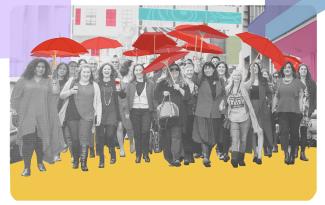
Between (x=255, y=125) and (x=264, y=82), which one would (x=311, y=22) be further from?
(x=255, y=125)

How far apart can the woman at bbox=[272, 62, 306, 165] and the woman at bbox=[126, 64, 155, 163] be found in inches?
56.7

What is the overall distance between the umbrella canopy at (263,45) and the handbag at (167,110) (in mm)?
1081

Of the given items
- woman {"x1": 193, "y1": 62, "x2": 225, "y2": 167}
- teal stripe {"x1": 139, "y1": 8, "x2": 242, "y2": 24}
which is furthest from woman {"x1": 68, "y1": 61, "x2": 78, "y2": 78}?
woman {"x1": 193, "y1": 62, "x2": 225, "y2": 167}

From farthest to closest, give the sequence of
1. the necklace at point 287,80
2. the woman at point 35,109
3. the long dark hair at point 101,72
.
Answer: the necklace at point 287,80 < the long dark hair at point 101,72 < the woman at point 35,109

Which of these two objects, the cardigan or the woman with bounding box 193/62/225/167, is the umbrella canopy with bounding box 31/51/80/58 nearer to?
the cardigan

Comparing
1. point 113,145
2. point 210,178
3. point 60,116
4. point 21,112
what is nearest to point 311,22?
point 210,178

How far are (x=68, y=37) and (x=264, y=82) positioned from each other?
228cm

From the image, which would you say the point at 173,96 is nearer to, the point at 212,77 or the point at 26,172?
the point at 212,77

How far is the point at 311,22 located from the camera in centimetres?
531

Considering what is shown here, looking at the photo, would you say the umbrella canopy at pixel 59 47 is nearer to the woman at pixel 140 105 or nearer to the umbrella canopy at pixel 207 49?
the woman at pixel 140 105

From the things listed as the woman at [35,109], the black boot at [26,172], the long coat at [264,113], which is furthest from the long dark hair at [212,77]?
the black boot at [26,172]

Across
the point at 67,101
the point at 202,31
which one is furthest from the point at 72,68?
the point at 202,31

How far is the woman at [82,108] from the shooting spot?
523 cm

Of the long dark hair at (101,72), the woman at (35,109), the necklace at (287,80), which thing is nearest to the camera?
the woman at (35,109)
